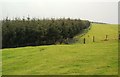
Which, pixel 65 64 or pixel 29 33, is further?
pixel 29 33

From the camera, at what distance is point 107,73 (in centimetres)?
1714

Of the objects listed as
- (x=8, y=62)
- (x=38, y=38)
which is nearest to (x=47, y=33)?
(x=38, y=38)

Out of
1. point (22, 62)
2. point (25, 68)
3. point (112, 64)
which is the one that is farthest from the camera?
point (22, 62)

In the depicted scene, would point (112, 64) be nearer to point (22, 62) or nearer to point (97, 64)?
point (97, 64)

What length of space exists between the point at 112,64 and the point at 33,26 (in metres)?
39.4

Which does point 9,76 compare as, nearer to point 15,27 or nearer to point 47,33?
point 15,27

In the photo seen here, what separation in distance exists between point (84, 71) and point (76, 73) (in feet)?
2.47

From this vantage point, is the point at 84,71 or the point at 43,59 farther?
the point at 43,59

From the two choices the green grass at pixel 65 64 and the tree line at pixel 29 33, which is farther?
the tree line at pixel 29 33

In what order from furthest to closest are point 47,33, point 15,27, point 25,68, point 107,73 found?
point 47,33
point 15,27
point 25,68
point 107,73

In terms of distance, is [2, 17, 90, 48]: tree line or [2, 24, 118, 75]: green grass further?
[2, 17, 90, 48]: tree line

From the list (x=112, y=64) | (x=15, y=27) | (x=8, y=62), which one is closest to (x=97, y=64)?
(x=112, y=64)

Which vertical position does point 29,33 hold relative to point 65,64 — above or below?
above

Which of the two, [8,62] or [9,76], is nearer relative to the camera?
[9,76]
